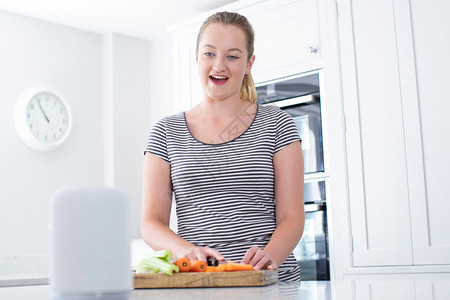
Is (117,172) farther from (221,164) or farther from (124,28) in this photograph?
(221,164)

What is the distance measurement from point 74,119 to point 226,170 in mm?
2729

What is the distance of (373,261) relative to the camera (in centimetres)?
258

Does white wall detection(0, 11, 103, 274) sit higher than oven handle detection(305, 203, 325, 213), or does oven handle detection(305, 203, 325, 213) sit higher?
white wall detection(0, 11, 103, 274)

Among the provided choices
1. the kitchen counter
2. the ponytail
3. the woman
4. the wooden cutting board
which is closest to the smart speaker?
the kitchen counter

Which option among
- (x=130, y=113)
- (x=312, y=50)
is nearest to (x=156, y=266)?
(x=312, y=50)

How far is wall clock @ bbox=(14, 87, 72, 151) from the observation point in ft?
11.6

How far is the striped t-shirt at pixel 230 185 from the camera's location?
4.32ft

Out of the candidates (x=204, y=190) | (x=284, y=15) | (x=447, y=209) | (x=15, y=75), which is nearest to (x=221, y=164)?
(x=204, y=190)

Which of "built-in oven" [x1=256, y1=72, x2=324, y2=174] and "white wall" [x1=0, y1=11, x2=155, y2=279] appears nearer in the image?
"built-in oven" [x1=256, y1=72, x2=324, y2=174]

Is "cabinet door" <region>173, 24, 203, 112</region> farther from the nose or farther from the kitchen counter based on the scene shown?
the kitchen counter

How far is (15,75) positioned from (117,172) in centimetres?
91

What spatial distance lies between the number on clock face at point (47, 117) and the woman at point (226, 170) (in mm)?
2353

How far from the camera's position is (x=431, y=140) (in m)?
2.46

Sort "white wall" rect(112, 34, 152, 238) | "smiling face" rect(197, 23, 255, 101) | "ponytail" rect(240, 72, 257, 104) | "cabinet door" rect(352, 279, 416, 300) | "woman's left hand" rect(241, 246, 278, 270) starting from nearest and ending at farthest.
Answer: "cabinet door" rect(352, 279, 416, 300) → "woman's left hand" rect(241, 246, 278, 270) → "smiling face" rect(197, 23, 255, 101) → "ponytail" rect(240, 72, 257, 104) → "white wall" rect(112, 34, 152, 238)
